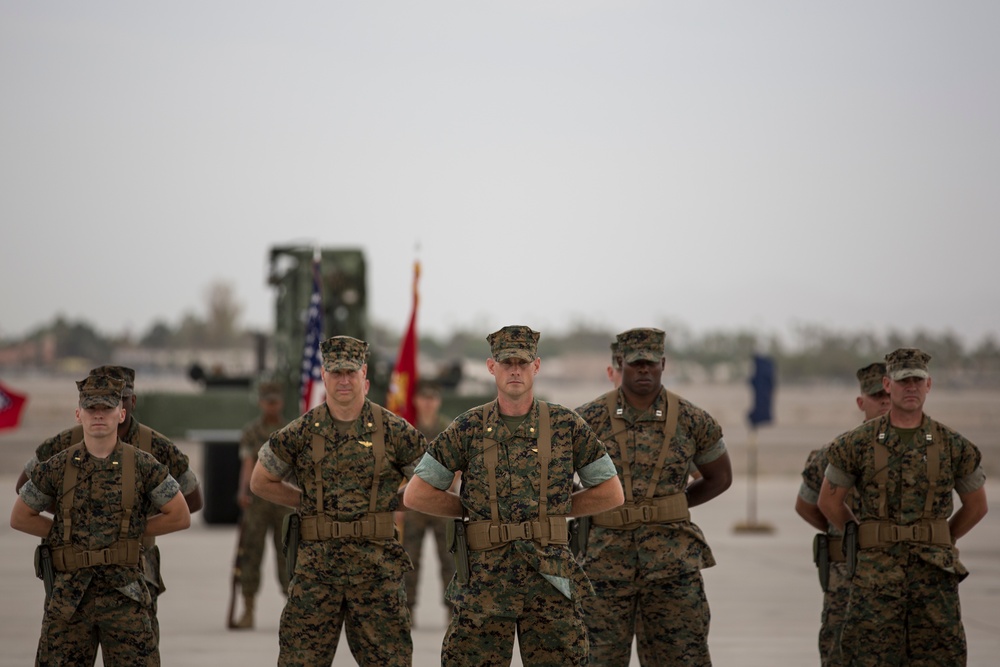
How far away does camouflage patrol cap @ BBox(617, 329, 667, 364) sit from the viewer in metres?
7.68

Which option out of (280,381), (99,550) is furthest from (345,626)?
(280,381)

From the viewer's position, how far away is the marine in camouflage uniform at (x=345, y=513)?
6863mm

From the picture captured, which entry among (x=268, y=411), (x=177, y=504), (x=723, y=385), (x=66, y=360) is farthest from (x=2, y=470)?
(x=66, y=360)

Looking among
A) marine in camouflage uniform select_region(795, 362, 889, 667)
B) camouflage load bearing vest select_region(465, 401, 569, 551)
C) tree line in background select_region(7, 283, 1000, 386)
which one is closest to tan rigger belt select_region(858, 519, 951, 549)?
marine in camouflage uniform select_region(795, 362, 889, 667)

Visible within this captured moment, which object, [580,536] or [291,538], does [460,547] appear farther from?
[580,536]

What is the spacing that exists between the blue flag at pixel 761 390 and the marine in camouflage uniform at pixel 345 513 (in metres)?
15.0

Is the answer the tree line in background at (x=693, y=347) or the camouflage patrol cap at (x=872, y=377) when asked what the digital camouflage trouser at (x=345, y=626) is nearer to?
the camouflage patrol cap at (x=872, y=377)

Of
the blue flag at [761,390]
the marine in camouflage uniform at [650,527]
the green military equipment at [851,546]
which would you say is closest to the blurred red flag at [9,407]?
the marine in camouflage uniform at [650,527]

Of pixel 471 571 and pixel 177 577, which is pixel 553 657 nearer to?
pixel 471 571

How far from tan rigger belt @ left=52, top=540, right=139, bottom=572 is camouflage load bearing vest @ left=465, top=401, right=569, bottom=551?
1.64 meters

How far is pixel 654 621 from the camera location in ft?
24.6

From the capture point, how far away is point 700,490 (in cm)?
796

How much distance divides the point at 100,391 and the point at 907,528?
3911mm

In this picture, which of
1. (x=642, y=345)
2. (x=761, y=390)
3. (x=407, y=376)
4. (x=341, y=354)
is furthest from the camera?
(x=761, y=390)
